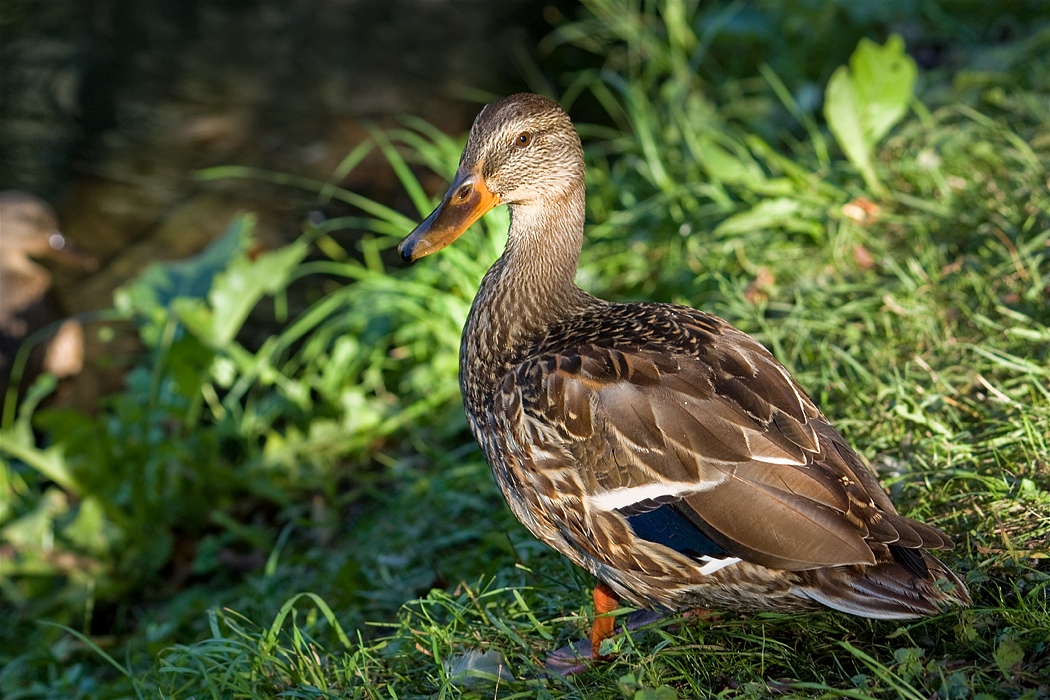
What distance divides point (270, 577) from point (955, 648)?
7.47 ft

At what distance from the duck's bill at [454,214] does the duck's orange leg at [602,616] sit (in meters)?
1.02

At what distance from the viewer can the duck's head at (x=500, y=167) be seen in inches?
116

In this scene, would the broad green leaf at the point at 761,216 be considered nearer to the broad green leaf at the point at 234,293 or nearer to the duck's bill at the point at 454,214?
the duck's bill at the point at 454,214

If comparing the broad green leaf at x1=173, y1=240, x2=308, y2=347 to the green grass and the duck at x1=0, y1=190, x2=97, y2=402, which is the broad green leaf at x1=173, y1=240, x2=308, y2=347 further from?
the duck at x1=0, y1=190, x2=97, y2=402

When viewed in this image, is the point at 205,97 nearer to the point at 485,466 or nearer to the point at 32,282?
the point at 32,282

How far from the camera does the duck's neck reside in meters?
2.96

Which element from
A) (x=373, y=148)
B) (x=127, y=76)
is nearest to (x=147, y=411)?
(x=373, y=148)

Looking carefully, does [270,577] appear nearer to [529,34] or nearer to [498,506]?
[498,506]

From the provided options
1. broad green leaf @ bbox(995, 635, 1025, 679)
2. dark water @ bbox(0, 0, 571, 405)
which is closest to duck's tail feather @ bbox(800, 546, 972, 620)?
broad green leaf @ bbox(995, 635, 1025, 679)

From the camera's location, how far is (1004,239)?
3.75 metres

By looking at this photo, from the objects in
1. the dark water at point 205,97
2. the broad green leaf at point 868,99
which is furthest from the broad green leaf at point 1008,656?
the dark water at point 205,97

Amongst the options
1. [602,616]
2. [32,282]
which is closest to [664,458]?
[602,616]

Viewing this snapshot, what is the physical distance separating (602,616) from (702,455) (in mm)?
492

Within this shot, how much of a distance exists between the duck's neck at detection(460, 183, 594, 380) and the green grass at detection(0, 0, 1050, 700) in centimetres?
64
